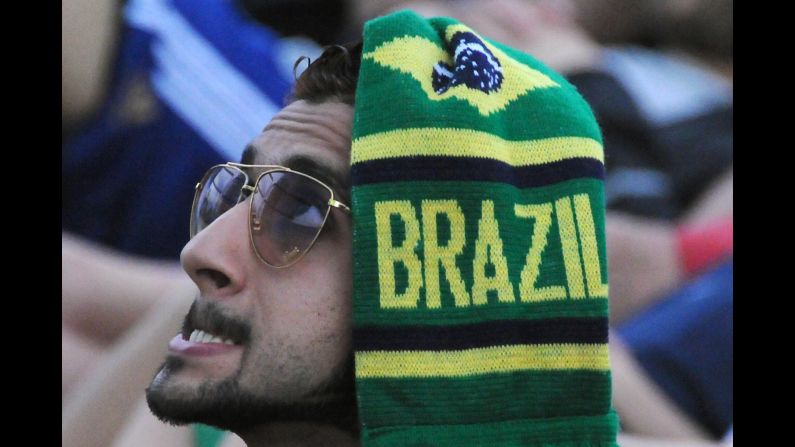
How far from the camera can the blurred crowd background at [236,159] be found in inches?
118

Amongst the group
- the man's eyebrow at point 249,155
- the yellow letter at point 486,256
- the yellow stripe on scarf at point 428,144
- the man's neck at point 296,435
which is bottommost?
the man's neck at point 296,435

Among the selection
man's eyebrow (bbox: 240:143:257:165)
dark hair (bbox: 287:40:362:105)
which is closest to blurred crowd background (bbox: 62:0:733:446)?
man's eyebrow (bbox: 240:143:257:165)

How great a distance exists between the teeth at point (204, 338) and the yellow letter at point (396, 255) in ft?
0.93

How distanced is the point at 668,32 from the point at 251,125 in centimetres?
232

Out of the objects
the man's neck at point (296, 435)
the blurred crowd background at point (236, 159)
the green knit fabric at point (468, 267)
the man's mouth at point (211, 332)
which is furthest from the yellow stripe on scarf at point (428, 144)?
the blurred crowd background at point (236, 159)

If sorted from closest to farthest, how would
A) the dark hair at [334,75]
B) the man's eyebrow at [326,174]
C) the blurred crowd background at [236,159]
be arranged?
the man's eyebrow at [326,174] < the dark hair at [334,75] < the blurred crowd background at [236,159]

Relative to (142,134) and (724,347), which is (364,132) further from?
(142,134)

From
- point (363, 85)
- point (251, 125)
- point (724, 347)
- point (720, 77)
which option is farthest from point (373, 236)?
point (720, 77)

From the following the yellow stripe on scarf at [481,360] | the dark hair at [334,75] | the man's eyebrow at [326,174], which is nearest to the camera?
the yellow stripe on scarf at [481,360]

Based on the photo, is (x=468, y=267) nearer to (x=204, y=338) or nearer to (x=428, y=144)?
(x=428, y=144)

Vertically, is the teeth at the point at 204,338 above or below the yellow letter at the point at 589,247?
below

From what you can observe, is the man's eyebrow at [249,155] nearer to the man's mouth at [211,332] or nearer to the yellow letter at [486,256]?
the man's mouth at [211,332]

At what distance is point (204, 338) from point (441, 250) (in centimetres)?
44

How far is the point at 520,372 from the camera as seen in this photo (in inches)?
73.2
